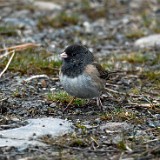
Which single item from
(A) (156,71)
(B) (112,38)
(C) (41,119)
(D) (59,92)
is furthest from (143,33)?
(C) (41,119)

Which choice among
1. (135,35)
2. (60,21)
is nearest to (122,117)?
(135,35)

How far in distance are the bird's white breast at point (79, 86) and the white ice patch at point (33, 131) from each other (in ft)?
1.30

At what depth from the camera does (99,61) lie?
7.20 metres

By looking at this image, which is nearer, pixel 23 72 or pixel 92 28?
pixel 23 72

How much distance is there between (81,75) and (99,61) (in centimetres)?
206

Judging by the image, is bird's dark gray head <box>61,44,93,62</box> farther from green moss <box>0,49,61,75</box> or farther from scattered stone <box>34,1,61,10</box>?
scattered stone <box>34,1,61,10</box>

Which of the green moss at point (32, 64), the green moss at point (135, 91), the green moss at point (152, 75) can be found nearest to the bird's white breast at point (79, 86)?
the green moss at point (135, 91)

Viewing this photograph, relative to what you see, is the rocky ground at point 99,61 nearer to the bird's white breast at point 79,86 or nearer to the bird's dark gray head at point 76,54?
the bird's white breast at point 79,86

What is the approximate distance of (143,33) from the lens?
8.46m

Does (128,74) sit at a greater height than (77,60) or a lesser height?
lesser

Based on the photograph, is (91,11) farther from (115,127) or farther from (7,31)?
(115,127)

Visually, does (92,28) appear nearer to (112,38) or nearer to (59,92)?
(112,38)

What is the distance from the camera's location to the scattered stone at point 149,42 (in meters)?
7.88

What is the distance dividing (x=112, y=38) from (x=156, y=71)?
6.07ft
